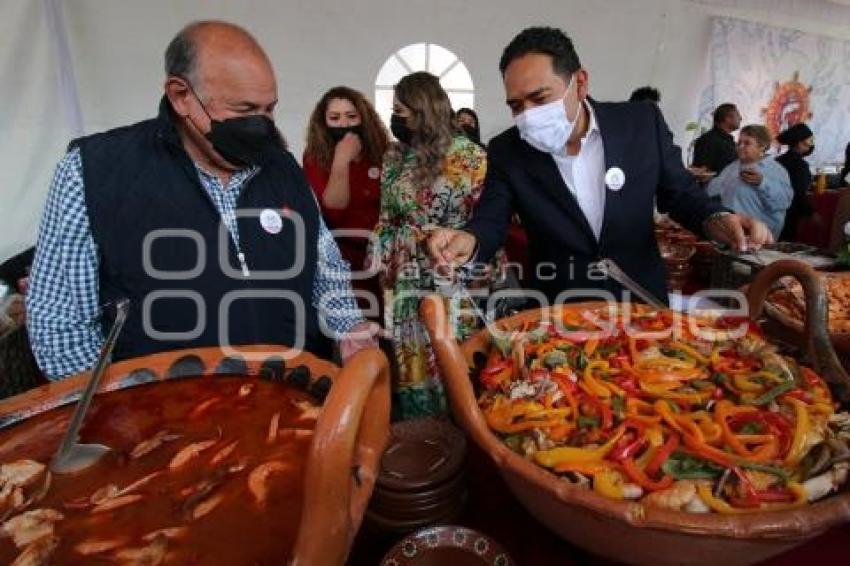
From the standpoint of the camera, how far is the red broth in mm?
827

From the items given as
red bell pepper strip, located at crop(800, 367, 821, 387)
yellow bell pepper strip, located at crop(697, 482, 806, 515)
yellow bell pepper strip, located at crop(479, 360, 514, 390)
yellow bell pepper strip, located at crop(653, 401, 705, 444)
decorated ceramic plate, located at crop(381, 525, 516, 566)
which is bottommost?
decorated ceramic plate, located at crop(381, 525, 516, 566)

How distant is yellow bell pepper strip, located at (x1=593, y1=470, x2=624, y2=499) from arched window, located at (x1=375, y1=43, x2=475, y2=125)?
5.18m

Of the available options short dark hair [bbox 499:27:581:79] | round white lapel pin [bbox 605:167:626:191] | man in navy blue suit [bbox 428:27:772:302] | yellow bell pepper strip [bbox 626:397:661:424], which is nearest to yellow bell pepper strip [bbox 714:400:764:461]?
yellow bell pepper strip [bbox 626:397:661:424]

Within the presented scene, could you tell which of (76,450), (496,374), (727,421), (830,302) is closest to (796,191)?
(830,302)

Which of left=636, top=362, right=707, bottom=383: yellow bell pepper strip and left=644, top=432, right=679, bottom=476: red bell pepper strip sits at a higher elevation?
left=636, top=362, right=707, bottom=383: yellow bell pepper strip

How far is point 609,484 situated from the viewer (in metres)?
0.86

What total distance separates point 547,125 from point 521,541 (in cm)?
136

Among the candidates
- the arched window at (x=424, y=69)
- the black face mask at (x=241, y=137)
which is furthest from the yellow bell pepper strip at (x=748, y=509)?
the arched window at (x=424, y=69)

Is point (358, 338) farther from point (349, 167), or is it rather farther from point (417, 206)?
point (349, 167)

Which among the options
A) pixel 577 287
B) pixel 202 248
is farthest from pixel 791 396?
pixel 202 248

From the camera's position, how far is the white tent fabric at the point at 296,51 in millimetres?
3629

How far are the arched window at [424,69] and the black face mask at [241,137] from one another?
4.23 meters

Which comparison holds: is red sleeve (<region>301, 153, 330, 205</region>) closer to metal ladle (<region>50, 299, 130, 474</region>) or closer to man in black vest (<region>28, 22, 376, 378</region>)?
man in black vest (<region>28, 22, 376, 378</region>)

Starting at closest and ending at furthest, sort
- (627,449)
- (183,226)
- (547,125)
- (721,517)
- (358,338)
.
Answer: (721,517), (627,449), (183,226), (358,338), (547,125)
